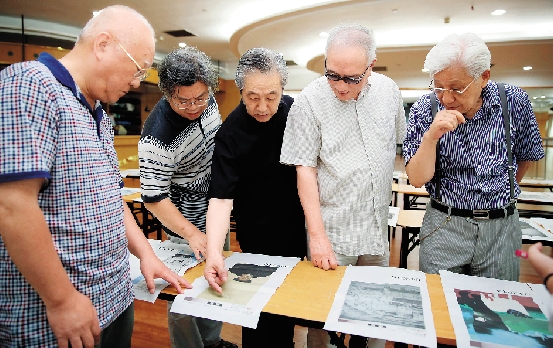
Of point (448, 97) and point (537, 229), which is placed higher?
A: point (448, 97)

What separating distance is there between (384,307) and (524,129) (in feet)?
2.82

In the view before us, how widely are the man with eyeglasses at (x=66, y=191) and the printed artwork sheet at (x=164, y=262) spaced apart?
0.57 ft

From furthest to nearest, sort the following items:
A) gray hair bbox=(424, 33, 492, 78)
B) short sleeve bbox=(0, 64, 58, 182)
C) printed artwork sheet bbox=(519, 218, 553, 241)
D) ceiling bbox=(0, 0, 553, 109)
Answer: ceiling bbox=(0, 0, 553, 109), printed artwork sheet bbox=(519, 218, 553, 241), gray hair bbox=(424, 33, 492, 78), short sleeve bbox=(0, 64, 58, 182)

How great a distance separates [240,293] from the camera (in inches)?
45.3

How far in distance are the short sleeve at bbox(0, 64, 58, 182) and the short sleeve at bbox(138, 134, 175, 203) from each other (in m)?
0.74

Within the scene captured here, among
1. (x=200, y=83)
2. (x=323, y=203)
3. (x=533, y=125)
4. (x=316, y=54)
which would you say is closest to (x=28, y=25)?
(x=316, y=54)

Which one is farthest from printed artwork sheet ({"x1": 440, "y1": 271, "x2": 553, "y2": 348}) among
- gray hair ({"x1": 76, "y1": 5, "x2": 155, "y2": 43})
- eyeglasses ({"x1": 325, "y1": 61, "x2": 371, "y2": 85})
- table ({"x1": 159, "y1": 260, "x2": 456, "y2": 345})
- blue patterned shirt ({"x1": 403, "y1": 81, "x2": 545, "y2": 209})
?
gray hair ({"x1": 76, "y1": 5, "x2": 155, "y2": 43})

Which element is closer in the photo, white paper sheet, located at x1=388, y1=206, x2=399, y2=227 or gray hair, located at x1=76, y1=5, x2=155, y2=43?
gray hair, located at x1=76, y1=5, x2=155, y2=43

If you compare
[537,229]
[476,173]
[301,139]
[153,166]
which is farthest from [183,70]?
[537,229]

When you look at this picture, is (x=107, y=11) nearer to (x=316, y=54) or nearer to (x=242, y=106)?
(x=242, y=106)

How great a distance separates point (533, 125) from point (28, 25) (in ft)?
27.0

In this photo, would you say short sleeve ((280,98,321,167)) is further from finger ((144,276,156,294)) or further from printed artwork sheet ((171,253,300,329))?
finger ((144,276,156,294))

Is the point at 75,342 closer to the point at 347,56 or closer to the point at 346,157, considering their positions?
the point at 346,157

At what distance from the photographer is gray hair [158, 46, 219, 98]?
1.41m
